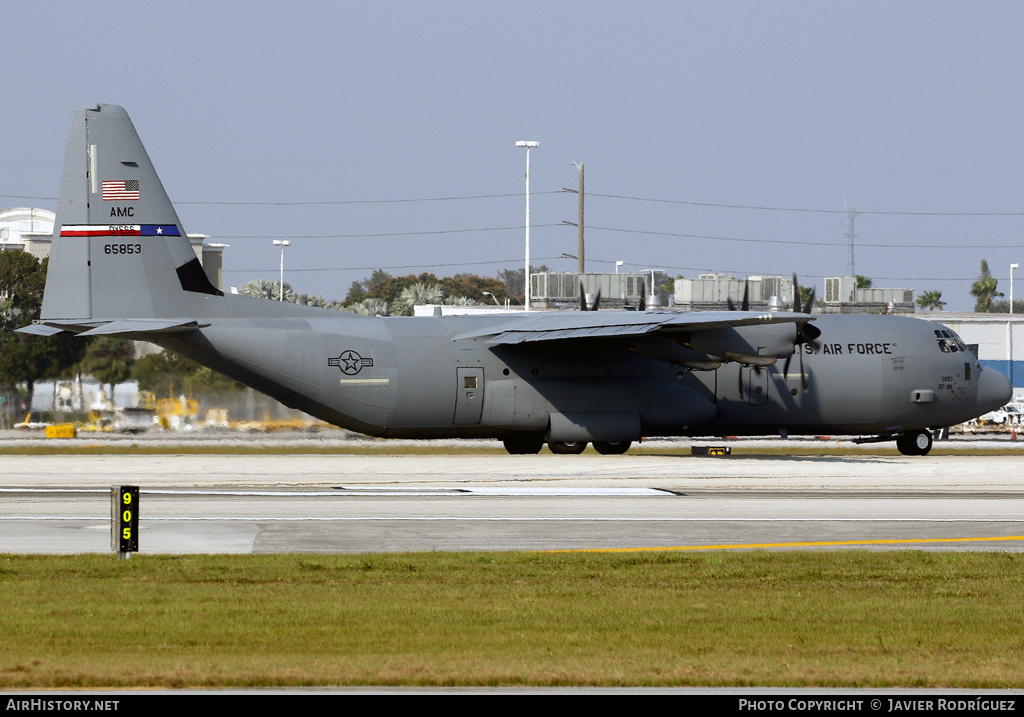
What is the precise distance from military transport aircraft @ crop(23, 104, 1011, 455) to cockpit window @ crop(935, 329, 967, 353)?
0.16 feet

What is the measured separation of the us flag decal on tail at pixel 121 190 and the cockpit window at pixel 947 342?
2446 centimetres

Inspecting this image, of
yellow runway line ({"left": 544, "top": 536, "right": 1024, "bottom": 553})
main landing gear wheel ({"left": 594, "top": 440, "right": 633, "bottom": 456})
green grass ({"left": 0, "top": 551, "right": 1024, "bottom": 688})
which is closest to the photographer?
green grass ({"left": 0, "top": 551, "right": 1024, "bottom": 688})

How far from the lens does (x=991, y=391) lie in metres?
37.3

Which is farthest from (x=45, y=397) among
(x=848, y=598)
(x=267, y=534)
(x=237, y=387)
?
(x=848, y=598)

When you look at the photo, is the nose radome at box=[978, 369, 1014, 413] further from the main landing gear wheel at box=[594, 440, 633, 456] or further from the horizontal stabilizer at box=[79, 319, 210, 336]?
the horizontal stabilizer at box=[79, 319, 210, 336]

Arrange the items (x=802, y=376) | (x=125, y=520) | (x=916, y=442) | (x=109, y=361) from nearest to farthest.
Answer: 1. (x=125, y=520)
2. (x=802, y=376)
3. (x=916, y=442)
4. (x=109, y=361)

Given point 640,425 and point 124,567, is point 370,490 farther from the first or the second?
point 640,425

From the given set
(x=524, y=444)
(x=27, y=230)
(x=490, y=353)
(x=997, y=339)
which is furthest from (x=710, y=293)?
(x=27, y=230)

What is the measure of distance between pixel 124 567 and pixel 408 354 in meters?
18.3

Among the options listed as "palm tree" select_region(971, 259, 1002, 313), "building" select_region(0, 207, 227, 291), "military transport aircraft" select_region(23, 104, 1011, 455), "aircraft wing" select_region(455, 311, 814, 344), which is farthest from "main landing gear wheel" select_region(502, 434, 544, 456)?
"palm tree" select_region(971, 259, 1002, 313)

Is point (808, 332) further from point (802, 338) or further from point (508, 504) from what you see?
point (508, 504)

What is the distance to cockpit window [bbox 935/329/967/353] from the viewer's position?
3681 cm

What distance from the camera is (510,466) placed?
30.8 meters

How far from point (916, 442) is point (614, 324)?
1254 centimetres
